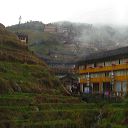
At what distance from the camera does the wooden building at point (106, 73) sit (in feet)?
245

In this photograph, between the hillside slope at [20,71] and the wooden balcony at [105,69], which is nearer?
the hillside slope at [20,71]

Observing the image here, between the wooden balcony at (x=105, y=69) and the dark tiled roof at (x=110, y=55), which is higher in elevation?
the dark tiled roof at (x=110, y=55)

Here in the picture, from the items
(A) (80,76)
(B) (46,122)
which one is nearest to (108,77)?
(A) (80,76)

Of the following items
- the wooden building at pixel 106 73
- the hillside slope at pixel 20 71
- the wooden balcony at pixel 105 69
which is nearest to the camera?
the hillside slope at pixel 20 71

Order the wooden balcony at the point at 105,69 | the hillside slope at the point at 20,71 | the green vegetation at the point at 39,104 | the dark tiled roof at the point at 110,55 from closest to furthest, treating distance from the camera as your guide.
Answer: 1. the green vegetation at the point at 39,104
2. the hillside slope at the point at 20,71
3. the wooden balcony at the point at 105,69
4. the dark tiled roof at the point at 110,55

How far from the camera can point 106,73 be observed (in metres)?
81.6

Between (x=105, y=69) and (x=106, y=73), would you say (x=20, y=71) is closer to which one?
(x=105, y=69)

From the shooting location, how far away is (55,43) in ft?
607

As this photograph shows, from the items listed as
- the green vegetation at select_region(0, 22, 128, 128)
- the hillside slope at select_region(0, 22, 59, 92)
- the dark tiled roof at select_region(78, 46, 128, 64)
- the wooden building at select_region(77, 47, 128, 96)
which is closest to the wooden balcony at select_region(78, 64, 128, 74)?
the wooden building at select_region(77, 47, 128, 96)

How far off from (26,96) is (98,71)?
1260 inches

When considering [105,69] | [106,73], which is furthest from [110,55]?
[106,73]

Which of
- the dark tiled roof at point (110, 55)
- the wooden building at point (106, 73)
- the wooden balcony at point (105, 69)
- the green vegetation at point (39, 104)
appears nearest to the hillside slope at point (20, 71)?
the green vegetation at point (39, 104)

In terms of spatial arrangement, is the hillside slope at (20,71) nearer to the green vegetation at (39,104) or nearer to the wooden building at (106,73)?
the green vegetation at (39,104)

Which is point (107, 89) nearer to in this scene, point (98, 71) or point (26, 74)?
point (98, 71)
